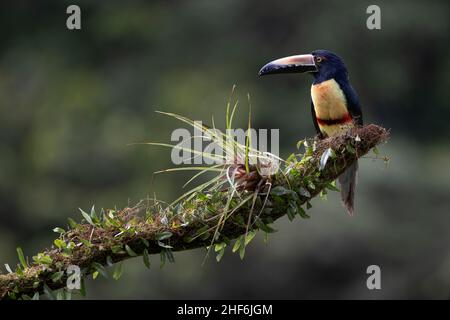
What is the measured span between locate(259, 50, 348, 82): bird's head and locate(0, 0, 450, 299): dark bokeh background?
6719 mm

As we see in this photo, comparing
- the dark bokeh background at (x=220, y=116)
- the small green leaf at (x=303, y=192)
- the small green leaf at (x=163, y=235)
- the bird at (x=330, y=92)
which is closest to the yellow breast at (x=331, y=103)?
the bird at (x=330, y=92)

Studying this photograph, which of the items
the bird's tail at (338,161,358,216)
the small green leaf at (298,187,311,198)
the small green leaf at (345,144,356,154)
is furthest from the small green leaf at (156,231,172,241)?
the bird's tail at (338,161,358,216)

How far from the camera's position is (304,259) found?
13117mm

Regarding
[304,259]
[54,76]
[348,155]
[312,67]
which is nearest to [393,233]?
[304,259]

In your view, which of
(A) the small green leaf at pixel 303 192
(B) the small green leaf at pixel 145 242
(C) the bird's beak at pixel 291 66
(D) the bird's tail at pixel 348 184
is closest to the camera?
(B) the small green leaf at pixel 145 242

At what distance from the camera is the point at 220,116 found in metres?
13.8

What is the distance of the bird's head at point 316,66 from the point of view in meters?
6.21

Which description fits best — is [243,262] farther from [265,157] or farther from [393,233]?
[265,157]

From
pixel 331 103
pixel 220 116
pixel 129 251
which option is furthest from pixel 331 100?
pixel 220 116

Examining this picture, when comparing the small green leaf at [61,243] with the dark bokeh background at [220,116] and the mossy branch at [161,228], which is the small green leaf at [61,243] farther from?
the dark bokeh background at [220,116]

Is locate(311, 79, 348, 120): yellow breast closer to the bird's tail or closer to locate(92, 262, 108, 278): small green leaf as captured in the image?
the bird's tail

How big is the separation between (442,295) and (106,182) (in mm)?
5018

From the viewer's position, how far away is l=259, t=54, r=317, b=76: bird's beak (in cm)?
618

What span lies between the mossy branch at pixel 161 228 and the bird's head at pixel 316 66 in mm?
1728
